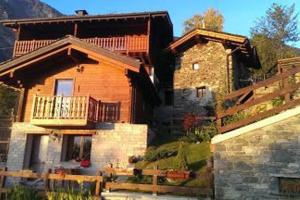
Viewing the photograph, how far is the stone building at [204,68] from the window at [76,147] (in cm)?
688

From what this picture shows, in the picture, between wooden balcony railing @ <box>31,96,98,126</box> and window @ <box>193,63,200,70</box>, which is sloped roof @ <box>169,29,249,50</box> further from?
wooden balcony railing @ <box>31,96,98,126</box>

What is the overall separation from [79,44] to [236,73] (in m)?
11.3

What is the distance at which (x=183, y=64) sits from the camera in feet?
78.1

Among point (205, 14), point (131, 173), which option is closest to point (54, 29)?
point (131, 173)

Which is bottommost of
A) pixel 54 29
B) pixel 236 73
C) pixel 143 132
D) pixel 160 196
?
pixel 160 196

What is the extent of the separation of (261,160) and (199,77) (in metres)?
13.3

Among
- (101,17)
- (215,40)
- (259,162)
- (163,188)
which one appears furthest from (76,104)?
(215,40)

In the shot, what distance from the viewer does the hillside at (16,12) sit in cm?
5625

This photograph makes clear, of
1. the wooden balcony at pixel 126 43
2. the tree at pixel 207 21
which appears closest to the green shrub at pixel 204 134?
the wooden balcony at pixel 126 43

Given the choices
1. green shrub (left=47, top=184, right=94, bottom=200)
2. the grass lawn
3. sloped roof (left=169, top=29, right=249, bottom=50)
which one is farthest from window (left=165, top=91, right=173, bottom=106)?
green shrub (left=47, top=184, right=94, bottom=200)

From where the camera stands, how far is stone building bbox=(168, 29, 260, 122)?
22.2 metres

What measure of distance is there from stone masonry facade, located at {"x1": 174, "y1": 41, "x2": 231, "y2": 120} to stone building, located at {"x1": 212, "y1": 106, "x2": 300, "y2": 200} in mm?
11514

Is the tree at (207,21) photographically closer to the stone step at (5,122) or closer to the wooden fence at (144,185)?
the stone step at (5,122)

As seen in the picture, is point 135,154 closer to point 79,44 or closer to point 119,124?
point 119,124
